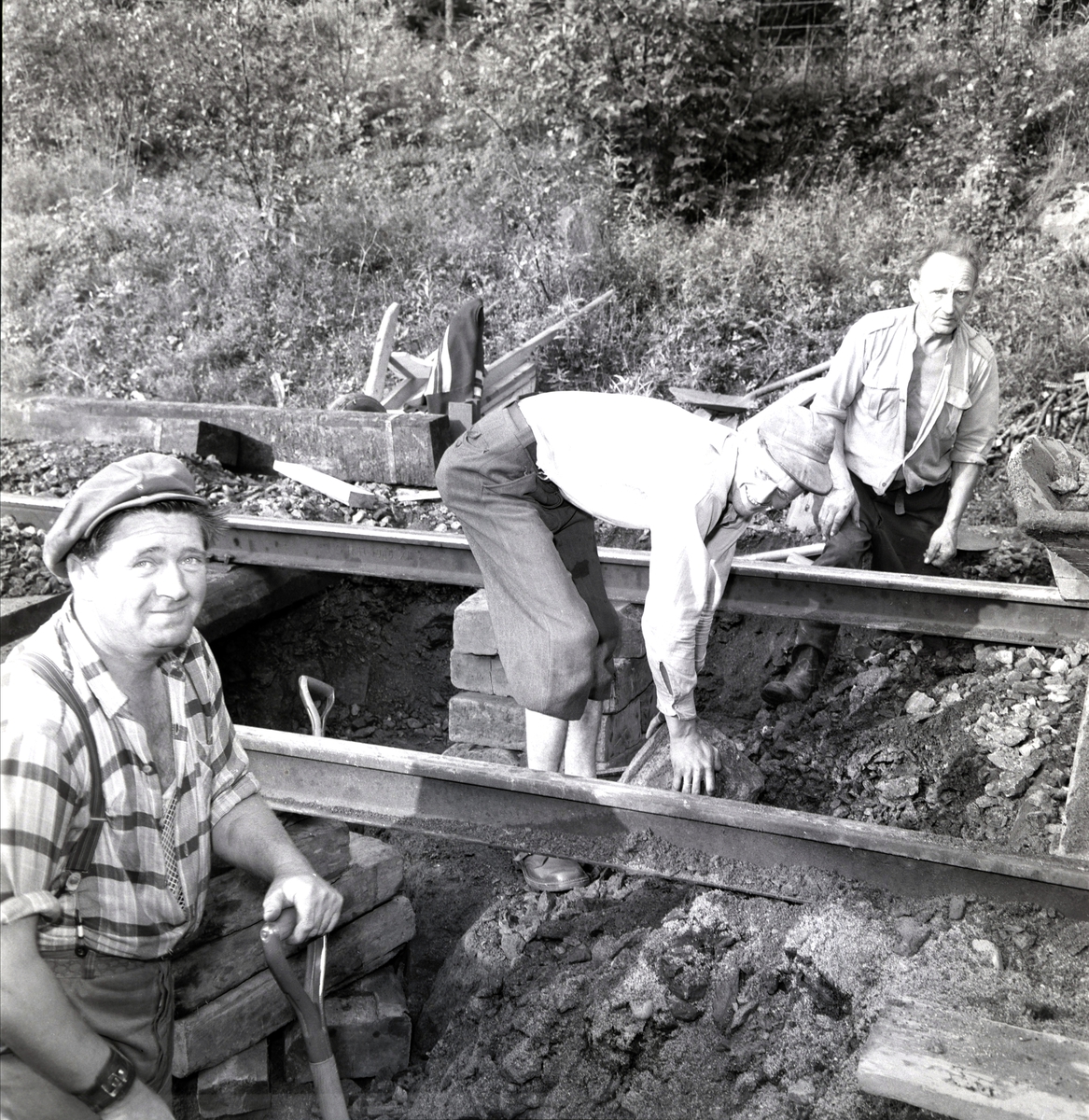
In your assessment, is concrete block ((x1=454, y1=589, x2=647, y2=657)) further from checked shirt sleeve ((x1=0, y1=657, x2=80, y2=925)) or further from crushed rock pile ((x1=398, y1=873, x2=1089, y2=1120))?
checked shirt sleeve ((x1=0, y1=657, x2=80, y2=925))

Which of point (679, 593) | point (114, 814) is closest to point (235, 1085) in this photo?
point (114, 814)

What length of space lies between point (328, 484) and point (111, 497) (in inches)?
221

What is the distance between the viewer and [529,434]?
13.0 ft

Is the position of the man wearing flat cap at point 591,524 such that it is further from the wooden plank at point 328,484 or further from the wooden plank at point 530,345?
the wooden plank at point 530,345

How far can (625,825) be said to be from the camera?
386 centimetres

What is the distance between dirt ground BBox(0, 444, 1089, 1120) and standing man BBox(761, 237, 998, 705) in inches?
17.9

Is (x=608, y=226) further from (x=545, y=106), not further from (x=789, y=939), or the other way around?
(x=789, y=939)

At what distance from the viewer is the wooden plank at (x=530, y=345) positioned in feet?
28.9

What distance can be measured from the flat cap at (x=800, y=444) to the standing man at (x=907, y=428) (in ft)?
4.76

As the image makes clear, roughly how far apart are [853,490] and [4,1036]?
446cm

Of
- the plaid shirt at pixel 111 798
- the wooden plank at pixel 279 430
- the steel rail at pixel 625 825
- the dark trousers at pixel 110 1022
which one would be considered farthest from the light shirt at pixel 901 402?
the dark trousers at pixel 110 1022

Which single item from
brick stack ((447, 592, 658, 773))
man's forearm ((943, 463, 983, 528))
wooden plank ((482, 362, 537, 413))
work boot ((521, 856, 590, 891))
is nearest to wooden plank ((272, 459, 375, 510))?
wooden plank ((482, 362, 537, 413))

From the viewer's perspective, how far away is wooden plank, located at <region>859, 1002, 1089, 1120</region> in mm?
2510

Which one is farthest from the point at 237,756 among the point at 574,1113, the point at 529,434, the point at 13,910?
the point at 529,434
